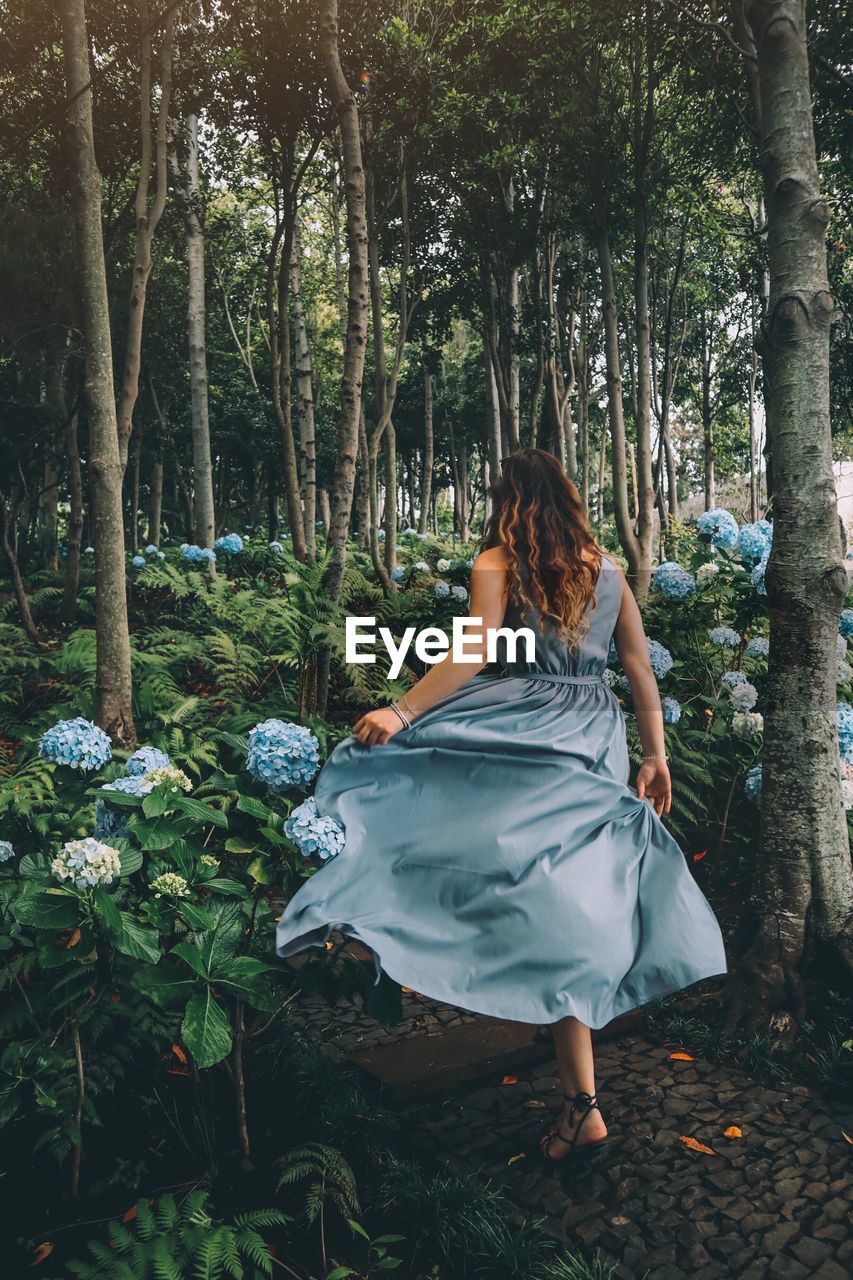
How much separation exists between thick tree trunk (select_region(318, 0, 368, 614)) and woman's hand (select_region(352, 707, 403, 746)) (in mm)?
2464

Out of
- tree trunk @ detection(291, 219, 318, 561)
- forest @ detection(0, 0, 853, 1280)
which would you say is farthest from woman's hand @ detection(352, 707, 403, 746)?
tree trunk @ detection(291, 219, 318, 561)

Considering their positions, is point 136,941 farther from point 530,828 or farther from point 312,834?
point 530,828

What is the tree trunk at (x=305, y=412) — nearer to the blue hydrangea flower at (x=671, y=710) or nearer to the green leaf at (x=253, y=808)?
the blue hydrangea flower at (x=671, y=710)

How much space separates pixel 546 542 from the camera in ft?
9.66

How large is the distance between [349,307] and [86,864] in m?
→ 4.01

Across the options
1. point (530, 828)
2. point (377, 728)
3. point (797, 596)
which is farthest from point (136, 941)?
point (797, 596)

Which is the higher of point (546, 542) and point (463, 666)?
point (546, 542)

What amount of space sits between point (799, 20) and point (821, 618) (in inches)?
95.6

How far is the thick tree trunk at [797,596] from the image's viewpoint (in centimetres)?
343

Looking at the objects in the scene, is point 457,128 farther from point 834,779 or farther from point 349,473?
point 834,779

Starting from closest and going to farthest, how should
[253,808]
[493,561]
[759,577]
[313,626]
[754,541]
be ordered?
[253,808] < [493,561] < [759,577] < [754,541] < [313,626]

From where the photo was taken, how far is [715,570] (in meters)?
5.05

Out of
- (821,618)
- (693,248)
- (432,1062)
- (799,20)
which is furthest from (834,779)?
(693,248)

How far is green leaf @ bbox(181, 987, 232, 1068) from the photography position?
6.77ft
